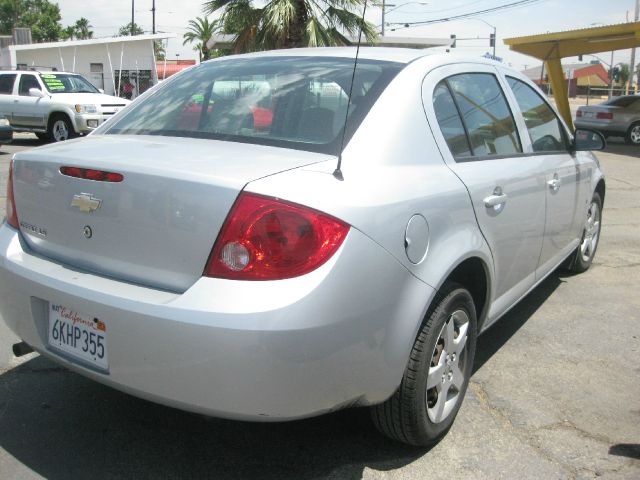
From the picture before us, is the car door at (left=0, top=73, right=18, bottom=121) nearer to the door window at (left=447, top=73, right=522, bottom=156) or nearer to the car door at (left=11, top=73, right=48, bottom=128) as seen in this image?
the car door at (left=11, top=73, right=48, bottom=128)

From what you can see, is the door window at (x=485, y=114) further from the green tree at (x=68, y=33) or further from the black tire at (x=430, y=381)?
the green tree at (x=68, y=33)

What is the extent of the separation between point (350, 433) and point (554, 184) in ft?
6.40

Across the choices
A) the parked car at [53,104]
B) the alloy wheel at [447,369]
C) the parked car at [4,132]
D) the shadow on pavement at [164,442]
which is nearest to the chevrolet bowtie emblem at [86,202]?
the shadow on pavement at [164,442]

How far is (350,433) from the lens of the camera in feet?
9.24

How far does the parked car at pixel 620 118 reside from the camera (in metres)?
19.0

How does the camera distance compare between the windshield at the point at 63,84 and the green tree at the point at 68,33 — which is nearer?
the windshield at the point at 63,84

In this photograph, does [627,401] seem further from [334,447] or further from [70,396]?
[70,396]

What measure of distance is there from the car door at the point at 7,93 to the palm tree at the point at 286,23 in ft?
17.4

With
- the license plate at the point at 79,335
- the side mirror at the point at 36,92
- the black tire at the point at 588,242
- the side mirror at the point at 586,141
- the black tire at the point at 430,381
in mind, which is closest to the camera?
the license plate at the point at 79,335

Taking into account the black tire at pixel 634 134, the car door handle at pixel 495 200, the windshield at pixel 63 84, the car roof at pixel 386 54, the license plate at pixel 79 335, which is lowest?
the license plate at pixel 79 335

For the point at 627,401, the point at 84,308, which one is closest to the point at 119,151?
the point at 84,308

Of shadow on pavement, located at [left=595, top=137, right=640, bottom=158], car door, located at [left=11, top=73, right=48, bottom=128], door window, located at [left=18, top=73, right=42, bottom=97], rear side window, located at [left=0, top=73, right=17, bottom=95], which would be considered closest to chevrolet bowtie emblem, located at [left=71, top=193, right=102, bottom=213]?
car door, located at [left=11, top=73, right=48, bottom=128]

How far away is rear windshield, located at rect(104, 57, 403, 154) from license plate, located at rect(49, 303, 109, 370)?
3.00ft

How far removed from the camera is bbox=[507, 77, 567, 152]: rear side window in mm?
3747
